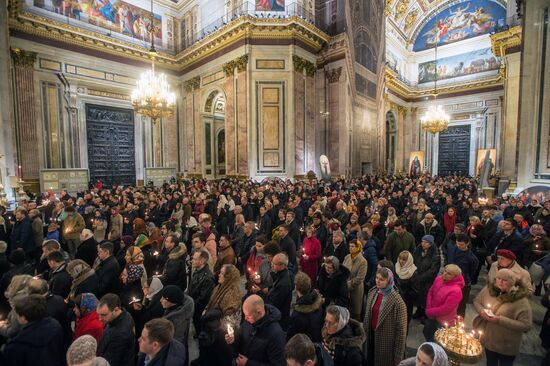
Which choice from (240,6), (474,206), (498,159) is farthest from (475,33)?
(474,206)

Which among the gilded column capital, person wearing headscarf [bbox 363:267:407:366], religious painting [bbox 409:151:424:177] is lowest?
person wearing headscarf [bbox 363:267:407:366]

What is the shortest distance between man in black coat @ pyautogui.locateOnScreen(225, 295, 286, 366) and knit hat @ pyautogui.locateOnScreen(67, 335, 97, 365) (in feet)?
3.51

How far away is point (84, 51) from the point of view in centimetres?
1658

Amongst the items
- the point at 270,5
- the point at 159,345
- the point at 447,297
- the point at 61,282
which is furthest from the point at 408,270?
the point at 270,5

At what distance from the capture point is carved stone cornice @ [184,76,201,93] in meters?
19.7

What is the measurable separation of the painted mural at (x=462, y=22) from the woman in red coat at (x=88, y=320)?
29.3m

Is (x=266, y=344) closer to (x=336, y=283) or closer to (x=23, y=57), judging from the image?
(x=336, y=283)

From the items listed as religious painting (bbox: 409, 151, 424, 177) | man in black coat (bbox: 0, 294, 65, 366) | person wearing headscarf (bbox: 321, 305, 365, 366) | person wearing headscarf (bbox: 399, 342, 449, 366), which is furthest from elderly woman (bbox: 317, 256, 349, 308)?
religious painting (bbox: 409, 151, 424, 177)

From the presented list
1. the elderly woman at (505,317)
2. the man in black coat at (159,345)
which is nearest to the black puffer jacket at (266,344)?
the man in black coat at (159,345)

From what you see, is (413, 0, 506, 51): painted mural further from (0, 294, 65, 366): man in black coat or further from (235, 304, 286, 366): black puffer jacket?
(0, 294, 65, 366): man in black coat

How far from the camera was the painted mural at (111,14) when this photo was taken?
1582cm

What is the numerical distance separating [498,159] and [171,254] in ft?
96.1

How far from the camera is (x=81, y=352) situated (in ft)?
6.52

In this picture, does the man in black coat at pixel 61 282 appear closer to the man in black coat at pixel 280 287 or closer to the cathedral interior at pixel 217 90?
the man in black coat at pixel 280 287
